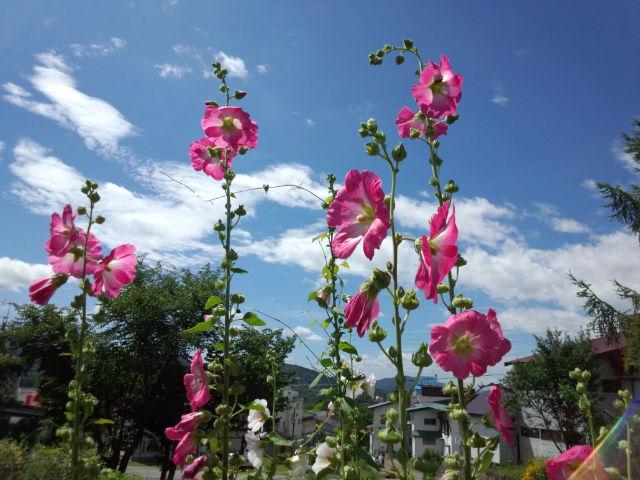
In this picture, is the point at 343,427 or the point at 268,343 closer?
the point at 343,427

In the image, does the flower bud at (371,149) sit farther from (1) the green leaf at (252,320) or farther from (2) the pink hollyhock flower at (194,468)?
(2) the pink hollyhock flower at (194,468)

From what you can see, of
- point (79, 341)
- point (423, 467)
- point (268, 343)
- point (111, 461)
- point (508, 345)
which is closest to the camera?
point (423, 467)

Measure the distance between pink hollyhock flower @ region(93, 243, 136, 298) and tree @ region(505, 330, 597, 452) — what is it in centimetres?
2476

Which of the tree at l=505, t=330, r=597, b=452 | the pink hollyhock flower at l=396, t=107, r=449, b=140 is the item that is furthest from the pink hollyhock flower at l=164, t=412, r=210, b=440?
the tree at l=505, t=330, r=597, b=452

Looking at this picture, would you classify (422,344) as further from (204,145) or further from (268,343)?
(268,343)

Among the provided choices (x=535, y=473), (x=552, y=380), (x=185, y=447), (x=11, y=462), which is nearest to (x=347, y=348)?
(x=185, y=447)

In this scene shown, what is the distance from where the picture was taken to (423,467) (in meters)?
1.10

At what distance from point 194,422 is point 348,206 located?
1017 mm

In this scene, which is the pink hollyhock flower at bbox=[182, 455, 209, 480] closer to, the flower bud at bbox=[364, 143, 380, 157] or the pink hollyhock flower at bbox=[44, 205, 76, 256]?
the pink hollyhock flower at bbox=[44, 205, 76, 256]

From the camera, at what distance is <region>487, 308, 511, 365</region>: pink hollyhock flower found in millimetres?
1296

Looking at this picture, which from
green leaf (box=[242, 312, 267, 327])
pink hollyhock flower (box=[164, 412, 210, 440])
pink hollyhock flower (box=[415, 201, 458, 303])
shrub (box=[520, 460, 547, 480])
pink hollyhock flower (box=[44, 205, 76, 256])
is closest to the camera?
pink hollyhock flower (box=[415, 201, 458, 303])

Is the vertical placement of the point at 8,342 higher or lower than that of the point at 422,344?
higher

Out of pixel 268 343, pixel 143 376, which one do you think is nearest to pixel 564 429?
pixel 268 343

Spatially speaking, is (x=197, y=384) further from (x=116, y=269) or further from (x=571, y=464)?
(x=571, y=464)
